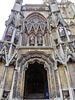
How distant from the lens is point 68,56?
208 inches

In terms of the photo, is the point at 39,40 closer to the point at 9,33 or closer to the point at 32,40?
the point at 32,40

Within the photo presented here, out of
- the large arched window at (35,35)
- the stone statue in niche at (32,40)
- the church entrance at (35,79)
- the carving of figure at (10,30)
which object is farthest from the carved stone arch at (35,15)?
the church entrance at (35,79)

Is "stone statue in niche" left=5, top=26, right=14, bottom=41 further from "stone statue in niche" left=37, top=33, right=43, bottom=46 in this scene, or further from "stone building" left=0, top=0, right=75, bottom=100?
"stone statue in niche" left=37, top=33, right=43, bottom=46

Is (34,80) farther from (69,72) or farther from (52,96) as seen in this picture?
(69,72)

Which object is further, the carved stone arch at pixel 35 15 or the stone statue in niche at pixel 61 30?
the carved stone arch at pixel 35 15

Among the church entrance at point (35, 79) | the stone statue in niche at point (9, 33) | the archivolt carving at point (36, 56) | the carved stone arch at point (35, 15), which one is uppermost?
the carved stone arch at point (35, 15)

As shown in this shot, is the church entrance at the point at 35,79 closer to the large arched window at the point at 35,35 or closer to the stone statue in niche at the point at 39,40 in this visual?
the stone statue in niche at the point at 39,40

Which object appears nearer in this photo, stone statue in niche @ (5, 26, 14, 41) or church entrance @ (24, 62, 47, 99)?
stone statue in niche @ (5, 26, 14, 41)

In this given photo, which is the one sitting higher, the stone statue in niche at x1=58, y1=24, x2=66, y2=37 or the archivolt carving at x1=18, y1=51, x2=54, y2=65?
the stone statue in niche at x1=58, y1=24, x2=66, y2=37

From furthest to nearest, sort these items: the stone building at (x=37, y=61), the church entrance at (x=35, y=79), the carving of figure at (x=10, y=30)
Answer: the church entrance at (x=35, y=79), the carving of figure at (x=10, y=30), the stone building at (x=37, y=61)

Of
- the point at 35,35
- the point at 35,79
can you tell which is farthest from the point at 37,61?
the point at 35,79

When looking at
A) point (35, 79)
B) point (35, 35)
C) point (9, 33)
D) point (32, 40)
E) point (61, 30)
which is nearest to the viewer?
point (9, 33)

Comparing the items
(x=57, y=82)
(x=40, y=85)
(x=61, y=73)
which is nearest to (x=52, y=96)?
(x=57, y=82)

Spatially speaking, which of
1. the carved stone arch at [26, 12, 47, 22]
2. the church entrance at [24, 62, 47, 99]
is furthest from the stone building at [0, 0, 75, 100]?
the carved stone arch at [26, 12, 47, 22]
